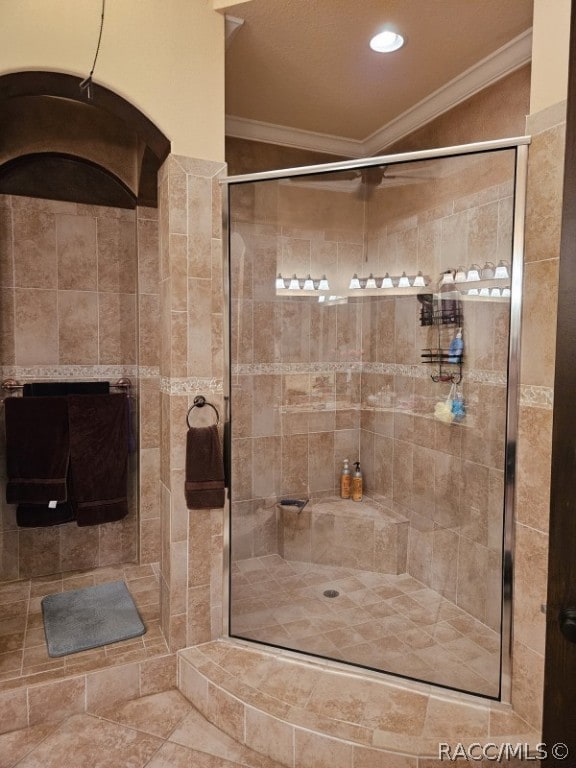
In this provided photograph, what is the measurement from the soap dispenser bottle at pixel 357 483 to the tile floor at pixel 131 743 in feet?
3.95

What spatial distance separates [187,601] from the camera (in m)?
2.12

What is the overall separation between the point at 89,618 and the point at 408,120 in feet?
10.5

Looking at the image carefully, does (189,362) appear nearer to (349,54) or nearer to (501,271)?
(501,271)

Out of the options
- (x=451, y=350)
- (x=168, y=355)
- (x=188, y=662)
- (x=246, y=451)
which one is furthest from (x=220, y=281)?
(x=188, y=662)

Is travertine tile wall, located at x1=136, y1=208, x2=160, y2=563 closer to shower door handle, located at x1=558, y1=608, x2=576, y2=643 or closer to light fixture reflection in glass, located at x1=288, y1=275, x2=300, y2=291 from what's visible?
light fixture reflection in glass, located at x1=288, y1=275, x2=300, y2=291

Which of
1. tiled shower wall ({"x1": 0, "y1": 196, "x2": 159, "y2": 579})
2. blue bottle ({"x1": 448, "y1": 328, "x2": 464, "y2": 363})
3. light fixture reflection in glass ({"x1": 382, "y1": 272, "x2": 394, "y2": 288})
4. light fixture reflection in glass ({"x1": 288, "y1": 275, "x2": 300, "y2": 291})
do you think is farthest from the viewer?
tiled shower wall ({"x1": 0, "y1": 196, "x2": 159, "y2": 579})

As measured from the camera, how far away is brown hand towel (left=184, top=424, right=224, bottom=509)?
6.82 ft

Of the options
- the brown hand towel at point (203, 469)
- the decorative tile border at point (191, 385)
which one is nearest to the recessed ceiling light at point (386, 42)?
the decorative tile border at point (191, 385)

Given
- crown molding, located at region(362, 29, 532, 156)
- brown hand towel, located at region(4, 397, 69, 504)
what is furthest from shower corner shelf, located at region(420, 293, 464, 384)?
brown hand towel, located at region(4, 397, 69, 504)

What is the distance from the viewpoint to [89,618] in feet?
7.71

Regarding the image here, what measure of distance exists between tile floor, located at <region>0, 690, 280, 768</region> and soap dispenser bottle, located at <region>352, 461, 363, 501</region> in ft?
3.95

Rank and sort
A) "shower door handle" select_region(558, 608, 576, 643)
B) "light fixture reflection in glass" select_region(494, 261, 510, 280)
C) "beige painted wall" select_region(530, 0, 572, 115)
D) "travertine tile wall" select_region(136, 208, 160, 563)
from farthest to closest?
"travertine tile wall" select_region(136, 208, 160, 563) → "light fixture reflection in glass" select_region(494, 261, 510, 280) → "beige painted wall" select_region(530, 0, 572, 115) → "shower door handle" select_region(558, 608, 576, 643)

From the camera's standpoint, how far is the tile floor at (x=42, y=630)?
1.99 metres

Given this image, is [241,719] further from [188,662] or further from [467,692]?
[467,692]
